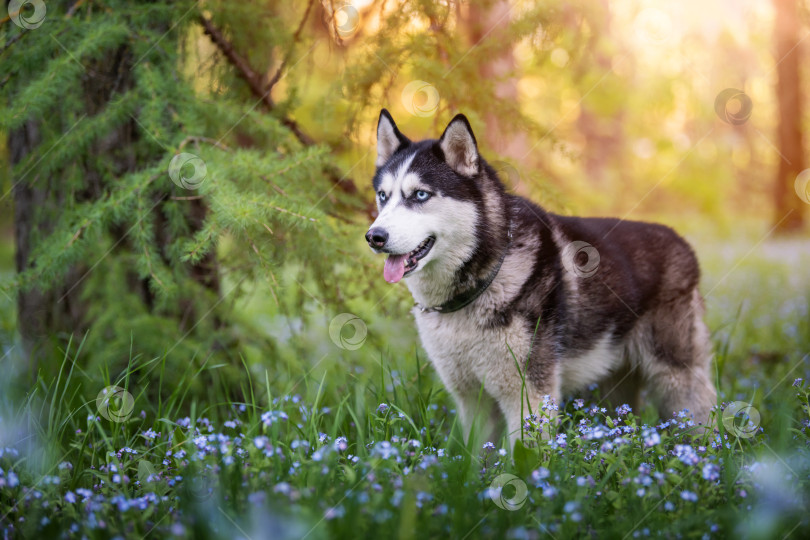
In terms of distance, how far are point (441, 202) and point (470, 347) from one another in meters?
0.76

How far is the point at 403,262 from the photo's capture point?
2.94 metres

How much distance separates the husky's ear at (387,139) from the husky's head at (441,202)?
25 millimetres

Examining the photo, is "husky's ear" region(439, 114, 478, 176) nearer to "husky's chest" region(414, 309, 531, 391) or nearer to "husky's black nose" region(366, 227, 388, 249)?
"husky's black nose" region(366, 227, 388, 249)

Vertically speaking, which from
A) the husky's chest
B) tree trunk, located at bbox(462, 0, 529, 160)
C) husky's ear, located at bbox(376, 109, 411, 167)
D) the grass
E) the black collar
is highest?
tree trunk, located at bbox(462, 0, 529, 160)

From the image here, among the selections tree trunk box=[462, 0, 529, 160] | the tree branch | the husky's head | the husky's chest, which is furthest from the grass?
tree trunk box=[462, 0, 529, 160]

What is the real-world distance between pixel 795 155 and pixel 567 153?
41.2 ft

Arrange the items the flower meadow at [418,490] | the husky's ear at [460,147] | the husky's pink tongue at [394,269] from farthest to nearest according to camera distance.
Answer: the husky's ear at [460,147], the husky's pink tongue at [394,269], the flower meadow at [418,490]

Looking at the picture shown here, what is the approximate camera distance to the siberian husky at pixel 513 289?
3.06m

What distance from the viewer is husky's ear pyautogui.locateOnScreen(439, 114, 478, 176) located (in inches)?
119

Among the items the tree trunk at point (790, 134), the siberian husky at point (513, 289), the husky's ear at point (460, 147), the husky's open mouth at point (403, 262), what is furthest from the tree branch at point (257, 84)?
the tree trunk at point (790, 134)

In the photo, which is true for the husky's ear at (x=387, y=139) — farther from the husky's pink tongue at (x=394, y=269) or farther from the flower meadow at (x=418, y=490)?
the flower meadow at (x=418, y=490)

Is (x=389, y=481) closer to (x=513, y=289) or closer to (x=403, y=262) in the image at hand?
(x=403, y=262)

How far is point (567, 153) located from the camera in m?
3.96

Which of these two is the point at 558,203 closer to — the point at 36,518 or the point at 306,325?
the point at 306,325
